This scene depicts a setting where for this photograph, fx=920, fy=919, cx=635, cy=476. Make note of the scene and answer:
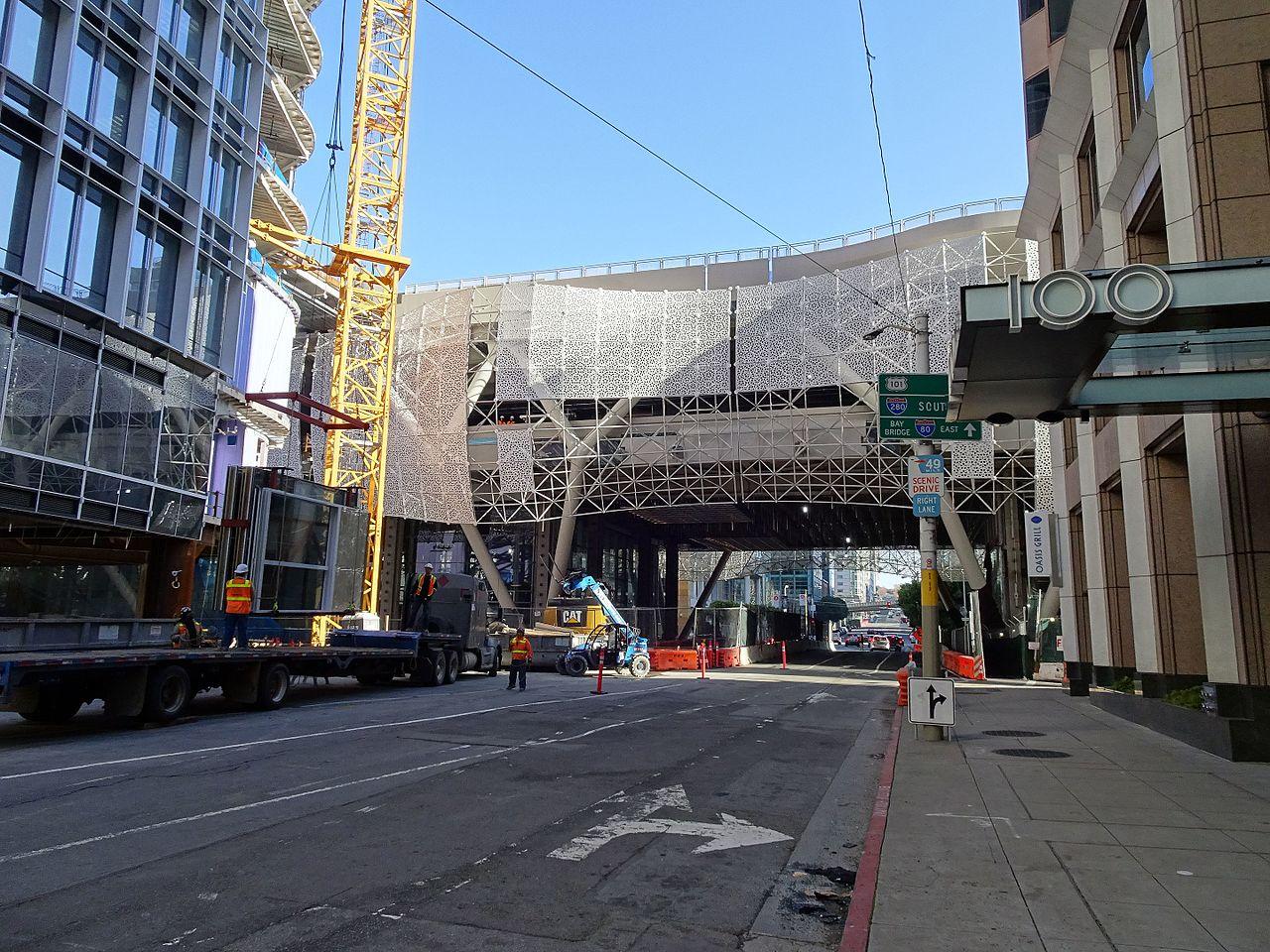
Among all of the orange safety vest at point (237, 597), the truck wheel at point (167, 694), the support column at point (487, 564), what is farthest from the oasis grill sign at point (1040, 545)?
the support column at point (487, 564)

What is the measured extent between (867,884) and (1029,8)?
3092 centimetres

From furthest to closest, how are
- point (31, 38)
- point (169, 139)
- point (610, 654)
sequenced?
1. point (610, 654)
2. point (169, 139)
3. point (31, 38)

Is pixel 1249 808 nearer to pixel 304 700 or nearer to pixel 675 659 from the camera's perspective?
pixel 304 700

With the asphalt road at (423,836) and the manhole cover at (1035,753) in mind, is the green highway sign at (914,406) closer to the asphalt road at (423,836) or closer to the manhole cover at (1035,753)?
Result: the manhole cover at (1035,753)

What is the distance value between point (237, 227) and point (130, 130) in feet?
20.1

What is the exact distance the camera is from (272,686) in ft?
58.1

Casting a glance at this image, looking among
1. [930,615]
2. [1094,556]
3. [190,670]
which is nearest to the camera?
[930,615]

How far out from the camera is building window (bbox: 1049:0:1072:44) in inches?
993

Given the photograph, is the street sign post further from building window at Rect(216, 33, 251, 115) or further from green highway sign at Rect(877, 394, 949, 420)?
building window at Rect(216, 33, 251, 115)

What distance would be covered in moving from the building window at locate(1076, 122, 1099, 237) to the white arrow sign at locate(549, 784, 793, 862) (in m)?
18.2

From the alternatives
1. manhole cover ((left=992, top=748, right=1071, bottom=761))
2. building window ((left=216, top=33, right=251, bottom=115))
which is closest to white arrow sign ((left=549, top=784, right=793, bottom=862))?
manhole cover ((left=992, top=748, right=1071, bottom=761))

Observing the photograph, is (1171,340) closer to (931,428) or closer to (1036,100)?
(931,428)

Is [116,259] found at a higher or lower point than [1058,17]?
lower

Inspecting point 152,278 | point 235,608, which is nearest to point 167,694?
point 235,608
